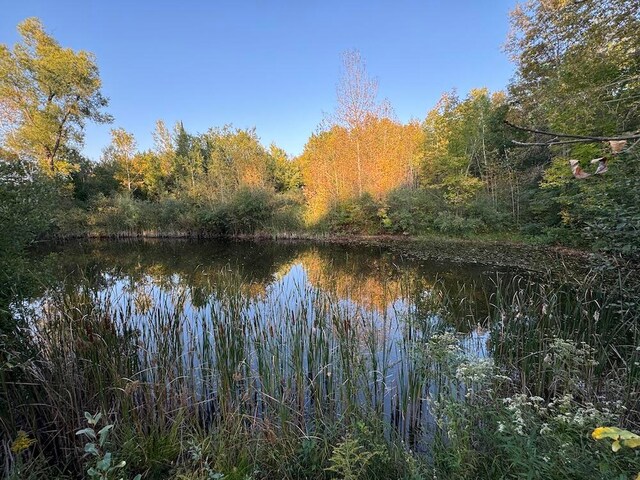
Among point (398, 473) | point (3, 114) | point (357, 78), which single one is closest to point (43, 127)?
point (3, 114)

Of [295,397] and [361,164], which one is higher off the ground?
[361,164]

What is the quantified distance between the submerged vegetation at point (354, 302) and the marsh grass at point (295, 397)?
0.02m

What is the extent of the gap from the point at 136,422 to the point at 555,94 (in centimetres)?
1048

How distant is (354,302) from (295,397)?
2954 mm

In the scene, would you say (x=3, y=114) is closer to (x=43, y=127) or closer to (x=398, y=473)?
(x=43, y=127)

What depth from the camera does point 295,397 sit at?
7.80ft

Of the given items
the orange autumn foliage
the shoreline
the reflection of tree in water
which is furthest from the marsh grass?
the orange autumn foliage

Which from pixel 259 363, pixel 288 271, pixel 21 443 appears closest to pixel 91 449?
pixel 21 443

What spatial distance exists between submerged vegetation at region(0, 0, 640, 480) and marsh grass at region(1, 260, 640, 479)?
0.08 feet

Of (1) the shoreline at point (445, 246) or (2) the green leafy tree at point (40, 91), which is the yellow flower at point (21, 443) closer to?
(1) the shoreline at point (445, 246)

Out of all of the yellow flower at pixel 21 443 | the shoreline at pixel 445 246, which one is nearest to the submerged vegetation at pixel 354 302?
the yellow flower at pixel 21 443

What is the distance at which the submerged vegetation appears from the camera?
1.79m

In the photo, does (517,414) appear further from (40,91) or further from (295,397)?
(40,91)

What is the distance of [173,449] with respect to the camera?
1960 mm
